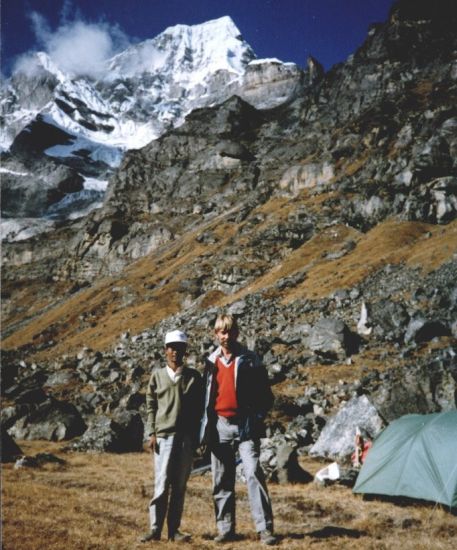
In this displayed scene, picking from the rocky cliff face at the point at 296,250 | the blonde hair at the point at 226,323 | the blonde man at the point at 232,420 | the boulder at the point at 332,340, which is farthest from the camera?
the boulder at the point at 332,340

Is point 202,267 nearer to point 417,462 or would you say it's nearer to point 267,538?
point 417,462

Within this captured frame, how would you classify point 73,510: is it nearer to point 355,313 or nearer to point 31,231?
point 355,313

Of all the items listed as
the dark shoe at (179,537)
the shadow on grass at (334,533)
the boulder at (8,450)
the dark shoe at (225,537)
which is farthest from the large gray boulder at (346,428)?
the boulder at (8,450)

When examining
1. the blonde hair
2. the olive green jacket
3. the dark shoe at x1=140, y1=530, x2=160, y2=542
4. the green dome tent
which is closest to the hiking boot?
the dark shoe at x1=140, y1=530, x2=160, y2=542

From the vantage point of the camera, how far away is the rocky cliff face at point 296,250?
2517cm

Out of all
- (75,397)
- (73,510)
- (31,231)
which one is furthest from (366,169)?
(31,231)

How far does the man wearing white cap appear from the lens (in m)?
6.78

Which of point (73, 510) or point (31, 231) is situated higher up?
point (31, 231)

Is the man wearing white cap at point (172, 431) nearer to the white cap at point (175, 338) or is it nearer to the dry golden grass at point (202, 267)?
the white cap at point (175, 338)

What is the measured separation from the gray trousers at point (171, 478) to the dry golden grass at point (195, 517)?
0.35 m

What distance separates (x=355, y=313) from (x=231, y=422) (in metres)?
27.0

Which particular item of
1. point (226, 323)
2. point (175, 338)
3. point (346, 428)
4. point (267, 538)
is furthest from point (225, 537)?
point (346, 428)

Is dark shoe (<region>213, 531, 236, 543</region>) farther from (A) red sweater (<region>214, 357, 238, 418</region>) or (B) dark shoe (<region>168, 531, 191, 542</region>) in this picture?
(A) red sweater (<region>214, 357, 238, 418</region>)

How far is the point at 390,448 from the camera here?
36.3 ft
